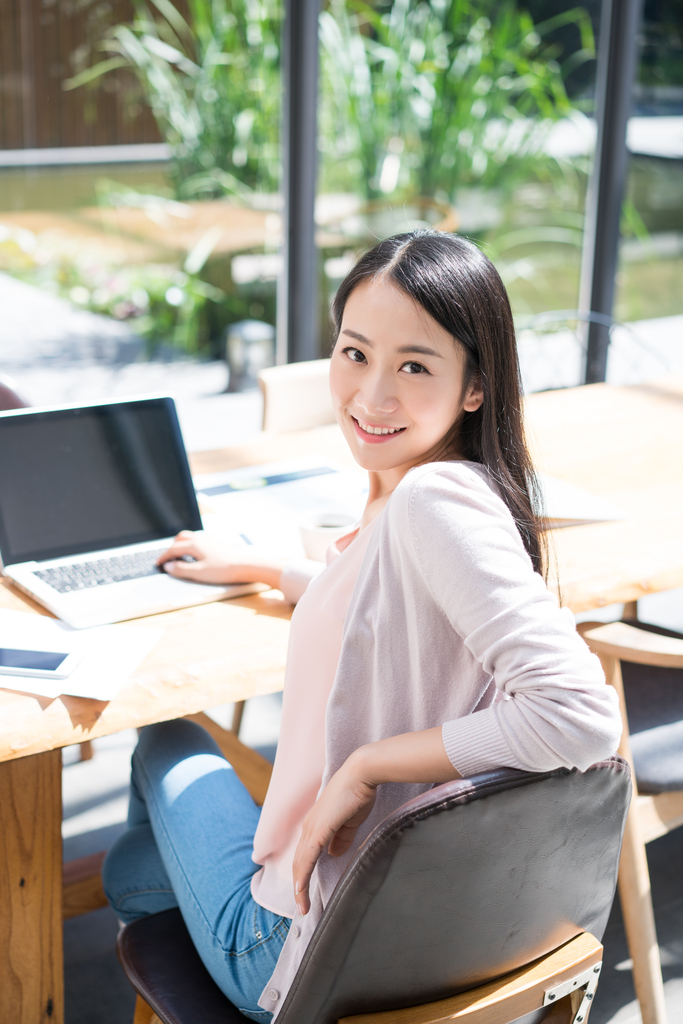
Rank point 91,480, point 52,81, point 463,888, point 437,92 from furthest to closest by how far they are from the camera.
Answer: point 437,92 → point 52,81 → point 91,480 → point 463,888

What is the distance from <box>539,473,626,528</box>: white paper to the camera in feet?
5.51

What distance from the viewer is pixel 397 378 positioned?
1022 millimetres

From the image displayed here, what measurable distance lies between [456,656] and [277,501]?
890 millimetres

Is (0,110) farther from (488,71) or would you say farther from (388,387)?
(388,387)

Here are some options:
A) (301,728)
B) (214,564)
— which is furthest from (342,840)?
(214,564)

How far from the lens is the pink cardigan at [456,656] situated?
791mm

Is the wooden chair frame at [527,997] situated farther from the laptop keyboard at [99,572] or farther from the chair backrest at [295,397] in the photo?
the chair backrest at [295,397]

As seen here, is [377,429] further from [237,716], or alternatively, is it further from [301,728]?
[237,716]

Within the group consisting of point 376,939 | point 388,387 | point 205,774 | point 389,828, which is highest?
point 388,387

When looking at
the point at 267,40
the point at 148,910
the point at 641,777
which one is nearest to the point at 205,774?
the point at 148,910

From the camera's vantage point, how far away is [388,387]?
1.03m

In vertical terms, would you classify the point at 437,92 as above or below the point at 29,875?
above

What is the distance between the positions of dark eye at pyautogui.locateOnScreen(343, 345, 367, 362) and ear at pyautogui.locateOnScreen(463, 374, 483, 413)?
0.43ft

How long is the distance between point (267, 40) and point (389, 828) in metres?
3.30
